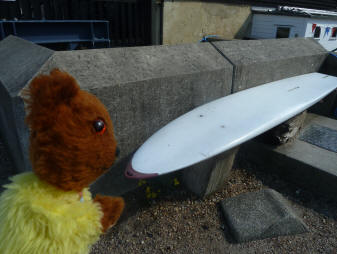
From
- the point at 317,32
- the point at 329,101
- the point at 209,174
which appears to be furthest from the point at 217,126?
the point at 317,32

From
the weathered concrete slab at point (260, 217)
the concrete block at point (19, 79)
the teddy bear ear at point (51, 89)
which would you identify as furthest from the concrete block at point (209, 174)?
the teddy bear ear at point (51, 89)

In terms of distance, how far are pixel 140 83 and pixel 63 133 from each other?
A: 121 cm

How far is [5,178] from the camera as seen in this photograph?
2.84 m

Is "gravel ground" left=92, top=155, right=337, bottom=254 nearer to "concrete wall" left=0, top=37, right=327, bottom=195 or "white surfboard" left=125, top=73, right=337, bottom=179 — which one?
"concrete wall" left=0, top=37, right=327, bottom=195

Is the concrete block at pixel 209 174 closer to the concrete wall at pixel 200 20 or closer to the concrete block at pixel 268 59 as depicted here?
the concrete block at pixel 268 59

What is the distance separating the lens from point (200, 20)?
30.7 feet

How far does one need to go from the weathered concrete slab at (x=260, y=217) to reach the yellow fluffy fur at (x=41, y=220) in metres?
1.51

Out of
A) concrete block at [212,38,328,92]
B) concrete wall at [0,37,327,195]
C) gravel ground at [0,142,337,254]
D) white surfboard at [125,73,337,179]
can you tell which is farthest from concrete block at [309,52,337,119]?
gravel ground at [0,142,337,254]

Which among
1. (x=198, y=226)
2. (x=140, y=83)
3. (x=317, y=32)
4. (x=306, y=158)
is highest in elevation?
(x=140, y=83)

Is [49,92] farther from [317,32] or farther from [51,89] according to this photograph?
[317,32]

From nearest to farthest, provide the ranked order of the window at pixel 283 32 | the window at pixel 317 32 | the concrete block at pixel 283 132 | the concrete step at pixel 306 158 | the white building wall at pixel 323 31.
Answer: the concrete step at pixel 306 158, the concrete block at pixel 283 132, the white building wall at pixel 323 31, the window at pixel 317 32, the window at pixel 283 32

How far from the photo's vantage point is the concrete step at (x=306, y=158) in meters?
2.76

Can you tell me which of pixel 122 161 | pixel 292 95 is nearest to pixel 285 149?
pixel 292 95

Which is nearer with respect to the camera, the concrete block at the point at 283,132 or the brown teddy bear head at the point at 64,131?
the brown teddy bear head at the point at 64,131
